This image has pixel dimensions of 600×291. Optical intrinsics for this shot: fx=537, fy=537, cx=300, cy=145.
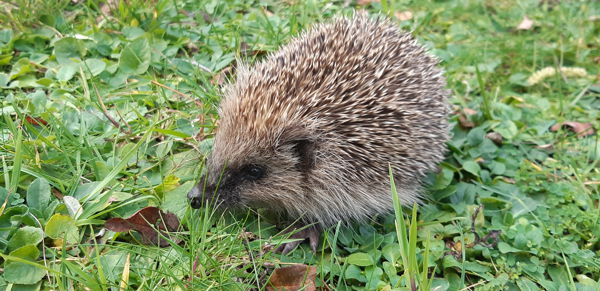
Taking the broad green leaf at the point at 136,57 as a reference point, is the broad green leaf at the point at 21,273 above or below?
below

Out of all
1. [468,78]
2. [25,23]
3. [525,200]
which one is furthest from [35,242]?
[468,78]

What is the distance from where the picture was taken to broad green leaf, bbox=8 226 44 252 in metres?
2.65

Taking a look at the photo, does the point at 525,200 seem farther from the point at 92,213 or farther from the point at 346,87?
the point at 92,213

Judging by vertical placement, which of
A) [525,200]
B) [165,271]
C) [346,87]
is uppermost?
[346,87]

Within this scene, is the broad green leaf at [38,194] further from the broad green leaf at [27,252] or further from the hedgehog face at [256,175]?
the hedgehog face at [256,175]

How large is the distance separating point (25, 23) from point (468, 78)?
3.81 metres

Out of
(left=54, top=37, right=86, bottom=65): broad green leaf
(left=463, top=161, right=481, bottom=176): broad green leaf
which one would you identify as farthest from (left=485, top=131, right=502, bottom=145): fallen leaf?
(left=54, top=37, right=86, bottom=65): broad green leaf

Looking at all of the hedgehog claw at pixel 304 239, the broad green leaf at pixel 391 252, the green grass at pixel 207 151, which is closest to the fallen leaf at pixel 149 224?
the green grass at pixel 207 151

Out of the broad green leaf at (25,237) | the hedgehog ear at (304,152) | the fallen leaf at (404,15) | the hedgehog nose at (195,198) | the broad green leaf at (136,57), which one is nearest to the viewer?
the broad green leaf at (25,237)

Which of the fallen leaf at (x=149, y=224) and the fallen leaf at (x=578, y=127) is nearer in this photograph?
the fallen leaf at (x=149, y=224)

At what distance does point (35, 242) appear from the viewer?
8.81ft

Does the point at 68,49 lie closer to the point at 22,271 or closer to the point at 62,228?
the point at 62,228

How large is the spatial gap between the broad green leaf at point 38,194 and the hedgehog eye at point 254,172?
3.59 feet

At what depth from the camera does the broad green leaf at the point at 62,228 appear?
8.98 feet
